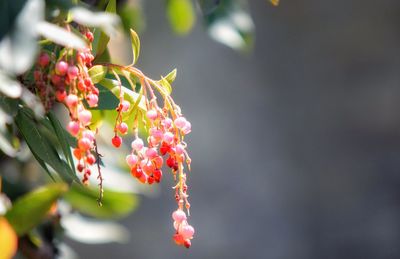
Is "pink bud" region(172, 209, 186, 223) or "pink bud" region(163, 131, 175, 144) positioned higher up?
"pink bud" region(163, 131, 175, 144)

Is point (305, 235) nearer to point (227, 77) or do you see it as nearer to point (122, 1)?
point (227, 77)

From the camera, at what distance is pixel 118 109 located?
79 cm

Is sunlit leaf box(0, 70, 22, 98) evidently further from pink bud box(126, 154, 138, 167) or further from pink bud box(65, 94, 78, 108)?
pink bud box(126, 154, 138, 167)

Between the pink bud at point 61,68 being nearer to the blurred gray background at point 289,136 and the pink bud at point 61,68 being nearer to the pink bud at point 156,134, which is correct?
the pink bud at point 156,134

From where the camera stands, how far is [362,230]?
3.04 m

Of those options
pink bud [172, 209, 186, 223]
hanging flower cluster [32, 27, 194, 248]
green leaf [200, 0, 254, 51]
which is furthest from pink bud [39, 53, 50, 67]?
green leaf [200, 0, 254, 51]

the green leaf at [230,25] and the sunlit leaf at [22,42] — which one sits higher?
the sunlit leaf at [22,42]

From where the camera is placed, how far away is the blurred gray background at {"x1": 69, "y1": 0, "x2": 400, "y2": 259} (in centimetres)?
305

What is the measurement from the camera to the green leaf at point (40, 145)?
2.67 feet

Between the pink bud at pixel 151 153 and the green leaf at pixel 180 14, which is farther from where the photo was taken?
the green leaf at pixel 180 14

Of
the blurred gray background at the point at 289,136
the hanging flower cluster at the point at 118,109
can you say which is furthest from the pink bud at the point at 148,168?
the blurred gray background at the point at 289,136

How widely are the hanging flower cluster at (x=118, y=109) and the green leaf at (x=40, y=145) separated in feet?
0.10

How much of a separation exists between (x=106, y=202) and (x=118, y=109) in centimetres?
69

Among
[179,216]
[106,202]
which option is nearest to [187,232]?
[179,216]
